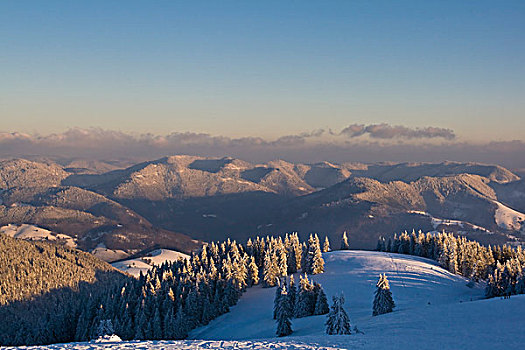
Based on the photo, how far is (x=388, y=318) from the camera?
160 ft

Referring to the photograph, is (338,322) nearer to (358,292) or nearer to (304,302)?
(304,302)

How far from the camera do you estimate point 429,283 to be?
9475 centimetres

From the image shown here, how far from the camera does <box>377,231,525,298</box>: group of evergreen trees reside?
86.4 meters

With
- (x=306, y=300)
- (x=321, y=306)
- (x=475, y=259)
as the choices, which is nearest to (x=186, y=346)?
(x=321, y=306)

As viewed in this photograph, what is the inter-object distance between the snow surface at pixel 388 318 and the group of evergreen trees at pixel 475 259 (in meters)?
5.49

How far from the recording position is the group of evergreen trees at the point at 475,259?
86438 mm

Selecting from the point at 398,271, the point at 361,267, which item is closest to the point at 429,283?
the point at 398,271

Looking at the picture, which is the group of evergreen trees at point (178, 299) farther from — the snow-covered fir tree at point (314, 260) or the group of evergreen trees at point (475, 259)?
the group of evergreen trees at point (475, 259)

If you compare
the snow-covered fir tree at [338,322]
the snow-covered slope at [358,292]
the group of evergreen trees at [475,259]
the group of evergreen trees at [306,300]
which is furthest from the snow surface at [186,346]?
the group of evergreen trees at [475,259]

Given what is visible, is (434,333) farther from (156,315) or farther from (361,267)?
(361,267)

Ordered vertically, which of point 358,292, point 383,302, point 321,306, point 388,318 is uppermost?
point 388,318

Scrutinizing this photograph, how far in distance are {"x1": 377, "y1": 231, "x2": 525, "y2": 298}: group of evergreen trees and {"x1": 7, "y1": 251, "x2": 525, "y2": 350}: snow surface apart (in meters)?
5.49

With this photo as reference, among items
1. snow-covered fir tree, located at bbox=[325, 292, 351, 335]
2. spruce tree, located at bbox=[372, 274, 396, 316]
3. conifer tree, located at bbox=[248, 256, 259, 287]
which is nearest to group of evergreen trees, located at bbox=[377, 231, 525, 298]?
spruce tree, located at bbox=[372, 274, 396, 316]

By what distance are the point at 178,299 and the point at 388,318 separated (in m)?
50.9
